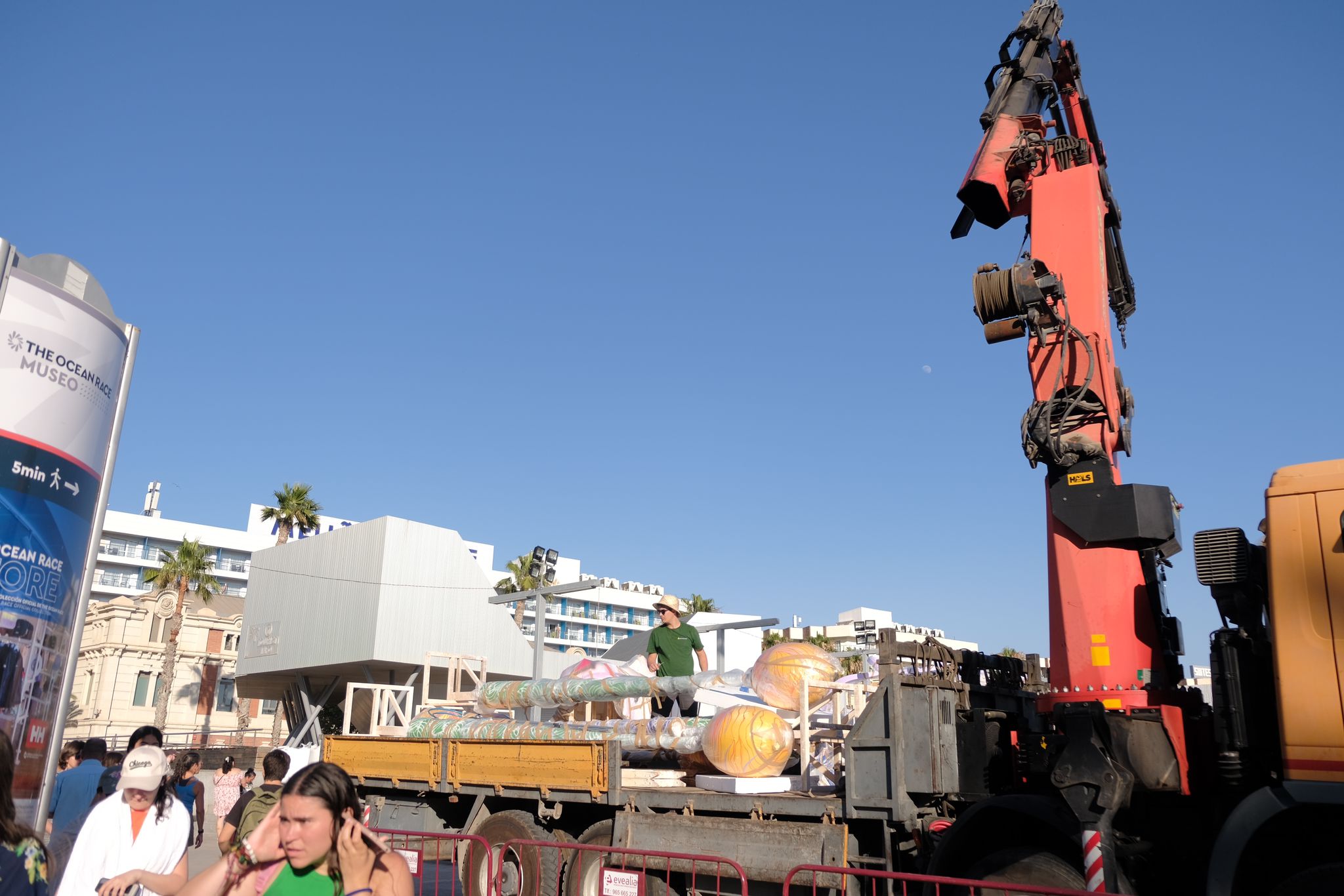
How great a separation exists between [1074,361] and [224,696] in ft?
187

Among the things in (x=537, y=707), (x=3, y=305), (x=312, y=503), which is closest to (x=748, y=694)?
(x=537, y=707)

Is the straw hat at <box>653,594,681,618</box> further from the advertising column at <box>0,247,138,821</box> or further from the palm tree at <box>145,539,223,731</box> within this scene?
the palm tree at <box>145,539,223,731</box>

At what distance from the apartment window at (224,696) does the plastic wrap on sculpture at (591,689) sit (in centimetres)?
4882

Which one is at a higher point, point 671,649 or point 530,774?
point 671,649

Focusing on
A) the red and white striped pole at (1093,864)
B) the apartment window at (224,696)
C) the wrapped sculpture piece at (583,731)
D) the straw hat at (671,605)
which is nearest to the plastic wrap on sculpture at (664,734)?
the wrapped sculpture piece at (583,731)

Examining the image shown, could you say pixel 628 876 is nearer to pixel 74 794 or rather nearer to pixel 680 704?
pixel 680 704

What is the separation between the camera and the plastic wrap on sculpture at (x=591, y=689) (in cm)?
1023

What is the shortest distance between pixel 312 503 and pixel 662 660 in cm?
4132

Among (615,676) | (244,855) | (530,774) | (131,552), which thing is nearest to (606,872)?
(530,774)

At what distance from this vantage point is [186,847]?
15.5 ft

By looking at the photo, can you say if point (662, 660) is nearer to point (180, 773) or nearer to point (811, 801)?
point (811, 801)

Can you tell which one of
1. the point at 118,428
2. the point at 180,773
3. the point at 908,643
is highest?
the point at 118,428

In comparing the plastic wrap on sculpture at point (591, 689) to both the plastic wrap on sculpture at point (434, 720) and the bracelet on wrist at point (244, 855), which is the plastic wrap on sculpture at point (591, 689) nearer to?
the plastic wrap on sculpture at point (434, 720)

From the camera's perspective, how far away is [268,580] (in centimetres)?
3569
